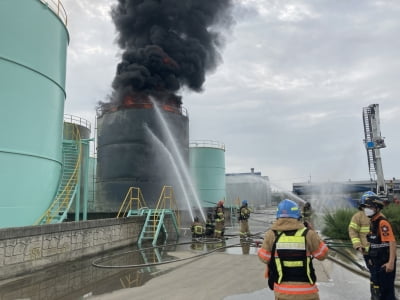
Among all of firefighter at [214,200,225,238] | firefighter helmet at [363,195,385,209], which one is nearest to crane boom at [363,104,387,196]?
firefighter at [214,200,225,238]

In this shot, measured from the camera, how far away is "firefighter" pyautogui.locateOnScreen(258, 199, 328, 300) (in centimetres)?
288

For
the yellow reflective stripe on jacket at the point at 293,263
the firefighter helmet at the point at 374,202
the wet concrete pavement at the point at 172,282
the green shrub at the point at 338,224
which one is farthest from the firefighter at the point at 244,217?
the yellow reflective stripe on jacket at the point at 293,263

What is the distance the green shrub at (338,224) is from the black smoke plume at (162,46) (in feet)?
42.4

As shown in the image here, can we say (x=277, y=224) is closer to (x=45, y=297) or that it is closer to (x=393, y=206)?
(x=45, y=297)

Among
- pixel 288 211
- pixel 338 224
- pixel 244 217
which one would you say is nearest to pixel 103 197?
pixel 244 217

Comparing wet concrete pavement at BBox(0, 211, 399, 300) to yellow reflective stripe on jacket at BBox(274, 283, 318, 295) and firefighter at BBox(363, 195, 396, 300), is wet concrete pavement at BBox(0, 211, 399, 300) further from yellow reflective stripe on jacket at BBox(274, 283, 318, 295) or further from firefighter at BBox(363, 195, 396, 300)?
yellow reflective stripe on jacket at BBox(274, 283, 318, 295)

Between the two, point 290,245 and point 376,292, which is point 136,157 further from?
point 290,245

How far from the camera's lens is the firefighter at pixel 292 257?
114 inches

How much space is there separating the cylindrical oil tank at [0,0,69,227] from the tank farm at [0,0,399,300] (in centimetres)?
3

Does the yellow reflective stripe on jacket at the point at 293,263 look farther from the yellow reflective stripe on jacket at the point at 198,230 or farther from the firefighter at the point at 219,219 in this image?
the yellow reflective stripe on jacket at the point at 198,230

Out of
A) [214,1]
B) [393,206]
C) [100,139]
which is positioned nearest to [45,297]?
[393,206]

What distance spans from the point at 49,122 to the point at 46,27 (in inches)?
117

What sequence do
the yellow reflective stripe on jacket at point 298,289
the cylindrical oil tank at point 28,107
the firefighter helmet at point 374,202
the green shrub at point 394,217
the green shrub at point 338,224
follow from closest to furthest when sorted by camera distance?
1. the yellow reflective stripe on jacket at point 298,289
2. the firefighter helmet at point 374,202
3. the cylindrical oil tank at point 28,107
4. the green shrub at point 394,217
5. the green shrub at point 338,224

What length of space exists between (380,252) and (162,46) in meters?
20.8
